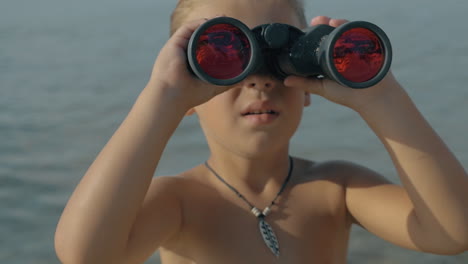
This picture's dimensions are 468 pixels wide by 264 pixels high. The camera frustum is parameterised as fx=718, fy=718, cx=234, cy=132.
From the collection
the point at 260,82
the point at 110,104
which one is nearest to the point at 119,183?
the point at 260,82

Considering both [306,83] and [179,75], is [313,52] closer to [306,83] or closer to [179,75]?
[306,83]

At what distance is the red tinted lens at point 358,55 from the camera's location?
1.15 meters

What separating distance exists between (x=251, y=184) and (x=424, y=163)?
41cm

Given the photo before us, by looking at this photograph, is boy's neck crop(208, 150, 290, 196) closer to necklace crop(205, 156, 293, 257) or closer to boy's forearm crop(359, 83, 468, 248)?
necklace crop(205, 156, 293, 257)

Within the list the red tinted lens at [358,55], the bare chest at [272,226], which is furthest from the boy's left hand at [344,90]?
the bare chest at [272,226]

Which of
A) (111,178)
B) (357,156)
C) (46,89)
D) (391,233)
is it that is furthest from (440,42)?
(111,178)

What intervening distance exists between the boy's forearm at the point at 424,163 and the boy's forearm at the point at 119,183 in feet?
1.22

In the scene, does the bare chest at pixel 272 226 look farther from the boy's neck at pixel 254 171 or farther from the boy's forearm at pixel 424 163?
the boy's forearm at pixel 424 163

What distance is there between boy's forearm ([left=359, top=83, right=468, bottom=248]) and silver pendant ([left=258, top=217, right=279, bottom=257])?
0.32m

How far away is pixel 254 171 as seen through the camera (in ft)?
5.07

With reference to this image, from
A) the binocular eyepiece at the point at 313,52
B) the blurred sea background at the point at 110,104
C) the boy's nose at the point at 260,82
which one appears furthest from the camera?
the blurred sea background at the point at 110,104

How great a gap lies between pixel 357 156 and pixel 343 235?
126 centimetres

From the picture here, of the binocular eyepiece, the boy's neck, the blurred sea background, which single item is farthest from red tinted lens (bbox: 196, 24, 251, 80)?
the blurred sea background

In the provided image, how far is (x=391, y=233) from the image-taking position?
4.77ft
